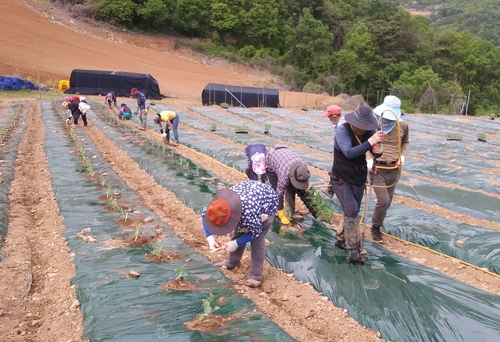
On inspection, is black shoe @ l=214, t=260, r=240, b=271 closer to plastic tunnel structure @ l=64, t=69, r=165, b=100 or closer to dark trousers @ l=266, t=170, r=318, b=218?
dark trousers @ l=266, t=170, r=318, b=218

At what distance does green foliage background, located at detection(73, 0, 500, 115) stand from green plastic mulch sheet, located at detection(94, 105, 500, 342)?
33348 millimetres

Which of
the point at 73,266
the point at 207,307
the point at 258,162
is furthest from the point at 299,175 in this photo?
the point at 73,266

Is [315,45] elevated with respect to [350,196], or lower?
elevated

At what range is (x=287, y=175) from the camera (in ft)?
15.7

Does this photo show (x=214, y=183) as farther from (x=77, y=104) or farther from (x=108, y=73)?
(x=108, y=73)

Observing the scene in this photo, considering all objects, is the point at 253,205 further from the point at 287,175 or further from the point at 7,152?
the point at 7,152

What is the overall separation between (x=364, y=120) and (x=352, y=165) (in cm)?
44

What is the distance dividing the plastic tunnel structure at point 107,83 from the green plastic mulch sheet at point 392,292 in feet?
74.4

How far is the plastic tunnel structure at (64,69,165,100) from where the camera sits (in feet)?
81.5

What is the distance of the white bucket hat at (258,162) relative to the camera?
4.86 m

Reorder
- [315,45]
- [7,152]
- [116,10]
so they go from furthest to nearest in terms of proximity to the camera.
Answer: [315,45]
[116,10]
[7,152]

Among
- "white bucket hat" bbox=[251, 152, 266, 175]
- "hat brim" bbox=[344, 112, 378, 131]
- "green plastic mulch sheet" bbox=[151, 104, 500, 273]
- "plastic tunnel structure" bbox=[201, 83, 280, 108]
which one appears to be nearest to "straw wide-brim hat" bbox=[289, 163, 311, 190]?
"white bucket hat" bbox=[251, 152, 266, 175]

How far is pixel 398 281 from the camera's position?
3.90 meters

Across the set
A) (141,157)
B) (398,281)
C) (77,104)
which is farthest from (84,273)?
(77,104)
